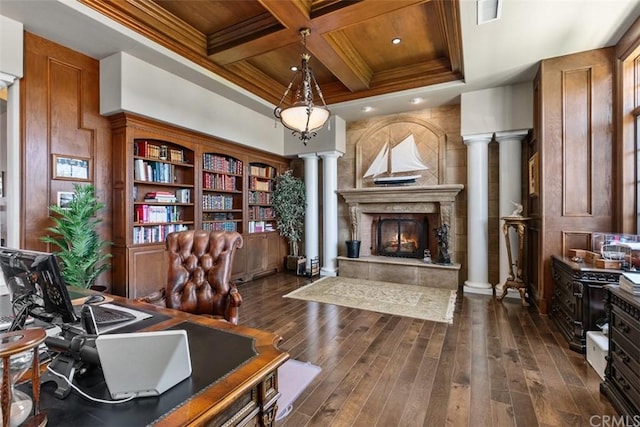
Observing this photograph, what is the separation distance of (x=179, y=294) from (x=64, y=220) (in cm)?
183

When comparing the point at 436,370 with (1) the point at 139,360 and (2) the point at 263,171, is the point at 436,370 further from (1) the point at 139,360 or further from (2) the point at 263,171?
(2) the point at 263,171

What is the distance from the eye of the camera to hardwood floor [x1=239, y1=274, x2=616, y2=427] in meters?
1.86

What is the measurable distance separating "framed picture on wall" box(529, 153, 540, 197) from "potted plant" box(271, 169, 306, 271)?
12.5ft

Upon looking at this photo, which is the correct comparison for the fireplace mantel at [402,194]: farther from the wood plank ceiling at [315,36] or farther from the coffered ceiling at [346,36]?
the wood plank ceiling at [315,36]

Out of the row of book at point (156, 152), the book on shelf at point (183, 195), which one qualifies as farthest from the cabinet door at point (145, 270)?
the row of book at point (156, 152)

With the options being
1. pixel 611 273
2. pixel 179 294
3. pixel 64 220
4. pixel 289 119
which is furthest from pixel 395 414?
pixel 64 220

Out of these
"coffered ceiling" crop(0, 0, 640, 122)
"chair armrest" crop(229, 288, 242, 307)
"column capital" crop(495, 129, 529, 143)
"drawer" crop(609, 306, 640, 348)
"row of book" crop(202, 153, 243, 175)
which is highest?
"coffered ceiling" crop(0, 0, 640, 122)

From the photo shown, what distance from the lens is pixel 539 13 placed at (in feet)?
9.05

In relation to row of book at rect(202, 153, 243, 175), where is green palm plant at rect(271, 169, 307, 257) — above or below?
below

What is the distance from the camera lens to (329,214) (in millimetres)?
5922

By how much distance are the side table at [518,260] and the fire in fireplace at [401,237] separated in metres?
1.51

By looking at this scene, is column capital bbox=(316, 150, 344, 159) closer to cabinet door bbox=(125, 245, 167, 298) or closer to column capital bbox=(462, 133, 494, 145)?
column capital bbox=(462, 133, 494, 145)

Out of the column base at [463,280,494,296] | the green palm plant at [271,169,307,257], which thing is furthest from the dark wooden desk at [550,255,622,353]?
the green palm plant at [271,169,307,257]

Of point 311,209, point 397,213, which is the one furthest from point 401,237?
point 311,209
